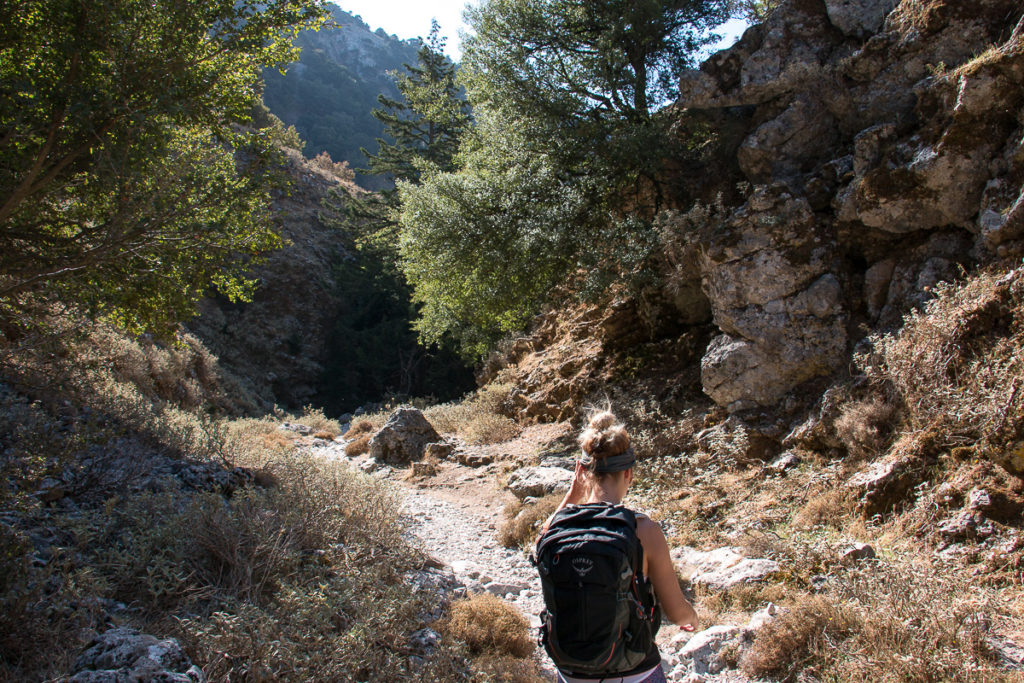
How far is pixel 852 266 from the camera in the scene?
719cm

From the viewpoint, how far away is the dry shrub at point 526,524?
632 cm

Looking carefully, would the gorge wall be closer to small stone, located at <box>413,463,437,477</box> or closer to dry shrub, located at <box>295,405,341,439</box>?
small stone, located at <box>413,463,437,477</box>

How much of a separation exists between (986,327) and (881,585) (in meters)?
2.81

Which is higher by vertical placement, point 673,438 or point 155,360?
point 155,360

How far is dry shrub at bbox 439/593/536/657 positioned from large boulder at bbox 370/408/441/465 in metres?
6.50

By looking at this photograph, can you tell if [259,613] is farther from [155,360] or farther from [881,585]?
[155,360]

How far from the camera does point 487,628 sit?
13.4 ft

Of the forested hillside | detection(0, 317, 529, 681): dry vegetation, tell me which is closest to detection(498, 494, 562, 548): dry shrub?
detection(0, 317, 529, 681): dry vegetation

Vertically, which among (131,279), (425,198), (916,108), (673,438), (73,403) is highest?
(425,198)

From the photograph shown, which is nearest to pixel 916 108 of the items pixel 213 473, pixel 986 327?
pixel 986 327

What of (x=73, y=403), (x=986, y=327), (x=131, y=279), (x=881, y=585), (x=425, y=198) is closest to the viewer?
(x=881, y=585)

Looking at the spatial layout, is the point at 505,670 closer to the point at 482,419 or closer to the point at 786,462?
the point at 786,462

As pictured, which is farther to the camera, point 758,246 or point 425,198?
point 425,198

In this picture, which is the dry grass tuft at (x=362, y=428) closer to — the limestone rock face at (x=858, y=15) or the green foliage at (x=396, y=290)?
the green foliage at (x=396, y=290)
